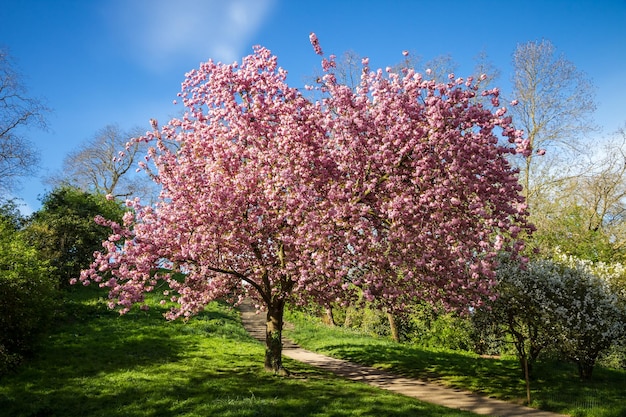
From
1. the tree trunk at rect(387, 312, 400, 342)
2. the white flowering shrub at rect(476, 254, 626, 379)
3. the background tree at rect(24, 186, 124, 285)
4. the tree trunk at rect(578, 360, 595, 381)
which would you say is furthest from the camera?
the tree trunk at rect(387, 312, 400, 342)

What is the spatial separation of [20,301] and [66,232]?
16.1 m

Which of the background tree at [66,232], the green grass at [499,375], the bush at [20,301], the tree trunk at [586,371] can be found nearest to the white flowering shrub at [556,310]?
the tree trunk at [586,371]

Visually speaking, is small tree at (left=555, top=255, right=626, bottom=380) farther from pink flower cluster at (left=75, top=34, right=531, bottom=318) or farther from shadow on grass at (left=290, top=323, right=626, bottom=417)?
pink flower cluster at (left=75, top=34, right=531, bottom=318)

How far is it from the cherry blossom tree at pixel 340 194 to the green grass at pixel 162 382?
300 centimetres

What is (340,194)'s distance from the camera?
1212 cm

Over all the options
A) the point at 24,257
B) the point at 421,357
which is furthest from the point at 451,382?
the point at 24,257

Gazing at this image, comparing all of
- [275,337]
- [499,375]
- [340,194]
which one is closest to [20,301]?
[275,337]

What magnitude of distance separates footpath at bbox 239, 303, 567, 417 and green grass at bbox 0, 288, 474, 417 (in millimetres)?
1449

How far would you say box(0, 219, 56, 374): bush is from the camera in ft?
46.6

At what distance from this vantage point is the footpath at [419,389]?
13.6 meters

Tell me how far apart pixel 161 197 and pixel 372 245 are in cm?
759

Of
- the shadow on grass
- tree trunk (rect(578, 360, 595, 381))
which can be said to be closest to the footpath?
the shadow on grass

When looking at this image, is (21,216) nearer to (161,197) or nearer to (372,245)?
(161,197)

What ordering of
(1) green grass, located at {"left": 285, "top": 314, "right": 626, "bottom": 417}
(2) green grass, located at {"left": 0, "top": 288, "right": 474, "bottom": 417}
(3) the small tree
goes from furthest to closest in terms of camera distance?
(3) the small tree
(1) green grass, located at {"left": 285, "top": 314, "right": 626, "bottom": 417}
(2) green grass, located at {"left": 0, "top": 288, "right": 474, "bottom": 417}
